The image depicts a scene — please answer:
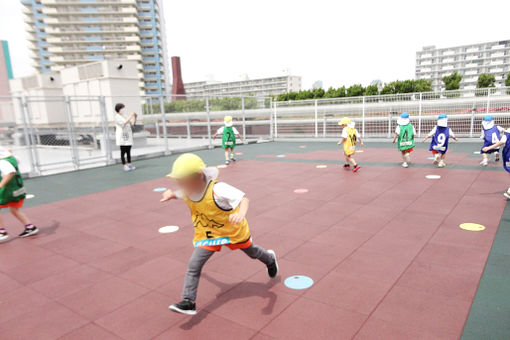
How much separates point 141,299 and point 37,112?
89.3ft

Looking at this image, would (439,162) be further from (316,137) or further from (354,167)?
(316,137)

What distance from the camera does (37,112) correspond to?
978 inches

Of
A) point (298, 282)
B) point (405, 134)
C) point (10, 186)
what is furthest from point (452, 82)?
point (10, 186)

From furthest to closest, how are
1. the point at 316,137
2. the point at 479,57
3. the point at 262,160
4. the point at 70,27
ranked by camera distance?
the point at 479,57 → the point at 70,27 → the point at 316,137 → the point at 262,160

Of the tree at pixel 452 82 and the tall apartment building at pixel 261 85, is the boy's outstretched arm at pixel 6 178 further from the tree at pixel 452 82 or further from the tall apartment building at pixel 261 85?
the tall apartment building at pixel 261 85

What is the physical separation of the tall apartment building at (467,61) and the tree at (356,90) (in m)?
77.5

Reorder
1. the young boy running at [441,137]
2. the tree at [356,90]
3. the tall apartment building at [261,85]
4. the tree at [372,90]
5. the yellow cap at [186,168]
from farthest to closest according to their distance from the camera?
the tall apartment building at [261,85] → the tree at [356,90] → the tree at [372,90] → the young boy running at [441,137] → the yellow cap at [186,168]

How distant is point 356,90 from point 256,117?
1299cm

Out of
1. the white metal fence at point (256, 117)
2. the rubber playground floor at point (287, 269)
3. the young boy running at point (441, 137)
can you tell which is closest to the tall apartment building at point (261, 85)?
the white metal fence at point (256, 117)

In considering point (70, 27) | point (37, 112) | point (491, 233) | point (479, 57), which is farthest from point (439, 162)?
point (479, 57)

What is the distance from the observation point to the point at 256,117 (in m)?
19.1

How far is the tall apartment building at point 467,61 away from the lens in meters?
95.9

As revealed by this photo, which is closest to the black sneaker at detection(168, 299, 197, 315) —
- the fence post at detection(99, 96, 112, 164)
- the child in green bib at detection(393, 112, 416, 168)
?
the child in green bib at detection(393, 112, 416, 168)

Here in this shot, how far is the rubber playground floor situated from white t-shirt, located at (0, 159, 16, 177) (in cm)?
106
